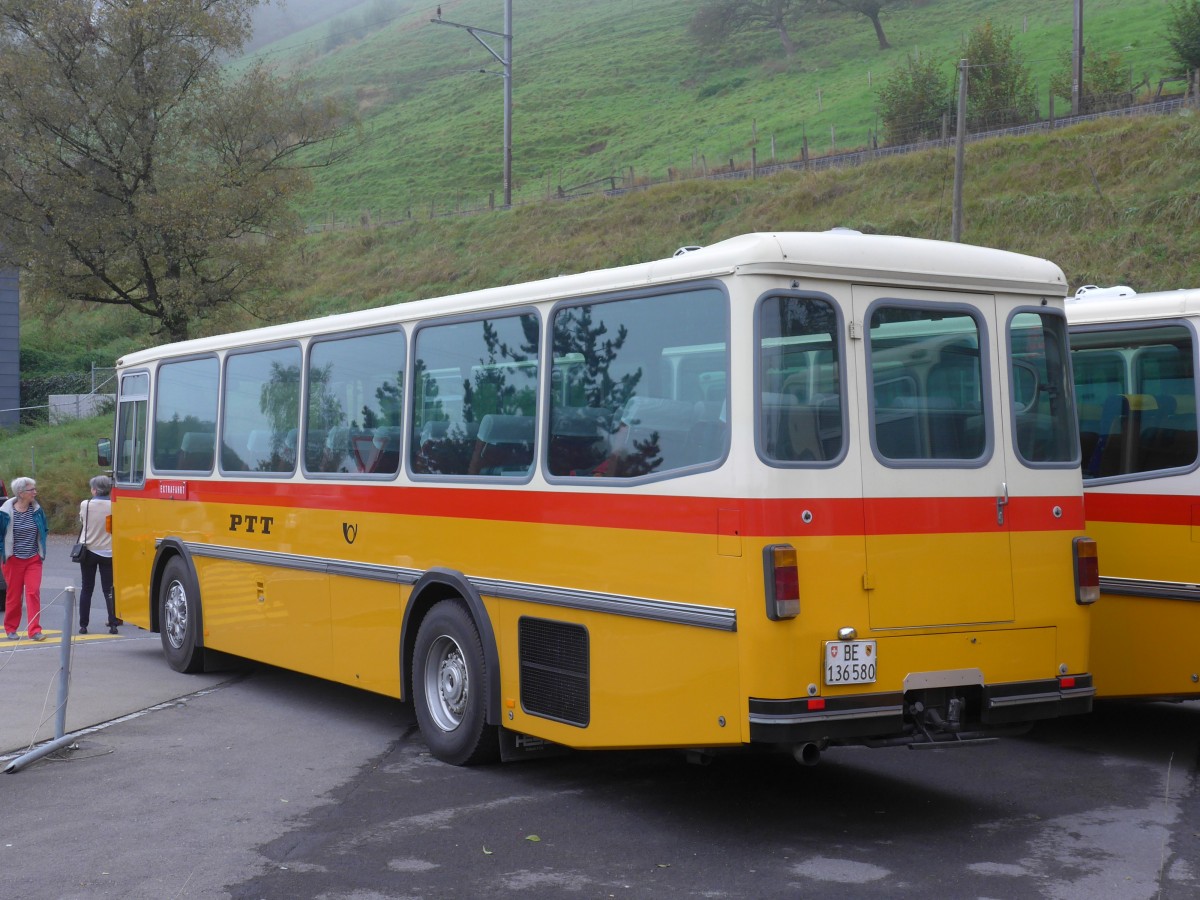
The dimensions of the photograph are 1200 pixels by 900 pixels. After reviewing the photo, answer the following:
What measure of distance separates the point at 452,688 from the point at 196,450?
465 cm

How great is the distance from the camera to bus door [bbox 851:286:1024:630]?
662 centimetres

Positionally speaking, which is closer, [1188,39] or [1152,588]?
[1152,588]

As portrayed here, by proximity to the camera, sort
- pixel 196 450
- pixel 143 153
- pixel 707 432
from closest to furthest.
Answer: pixel 707 432 → pixel 196 450 → pixel 143 153

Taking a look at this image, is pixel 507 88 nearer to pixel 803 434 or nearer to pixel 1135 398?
pixel 1135 398

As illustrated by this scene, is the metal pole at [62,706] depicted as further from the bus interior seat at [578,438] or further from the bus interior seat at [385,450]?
the bus interior seat at [578,438]

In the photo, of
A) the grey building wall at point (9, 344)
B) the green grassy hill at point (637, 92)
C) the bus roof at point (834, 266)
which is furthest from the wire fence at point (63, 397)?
the bus roof at point (834, 266)

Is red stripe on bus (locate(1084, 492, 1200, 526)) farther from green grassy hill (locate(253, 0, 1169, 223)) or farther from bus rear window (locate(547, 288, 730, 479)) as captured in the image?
green grassy hill (locate(253, 0, 1169, 223))

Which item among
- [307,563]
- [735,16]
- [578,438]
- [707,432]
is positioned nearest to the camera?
[707,432]

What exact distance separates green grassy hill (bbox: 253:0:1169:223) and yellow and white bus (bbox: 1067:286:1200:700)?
42379 millimetres

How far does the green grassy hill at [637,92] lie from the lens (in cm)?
6259

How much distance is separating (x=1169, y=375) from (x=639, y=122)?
7367 centimetres

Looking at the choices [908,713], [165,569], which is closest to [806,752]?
[908,713]

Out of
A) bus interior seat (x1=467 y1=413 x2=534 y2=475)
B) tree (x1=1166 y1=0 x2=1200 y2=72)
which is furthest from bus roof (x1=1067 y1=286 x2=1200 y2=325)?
tree (x1=1166 y1=0 x2=1200 y2=72)

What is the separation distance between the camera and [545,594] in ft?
24.7
